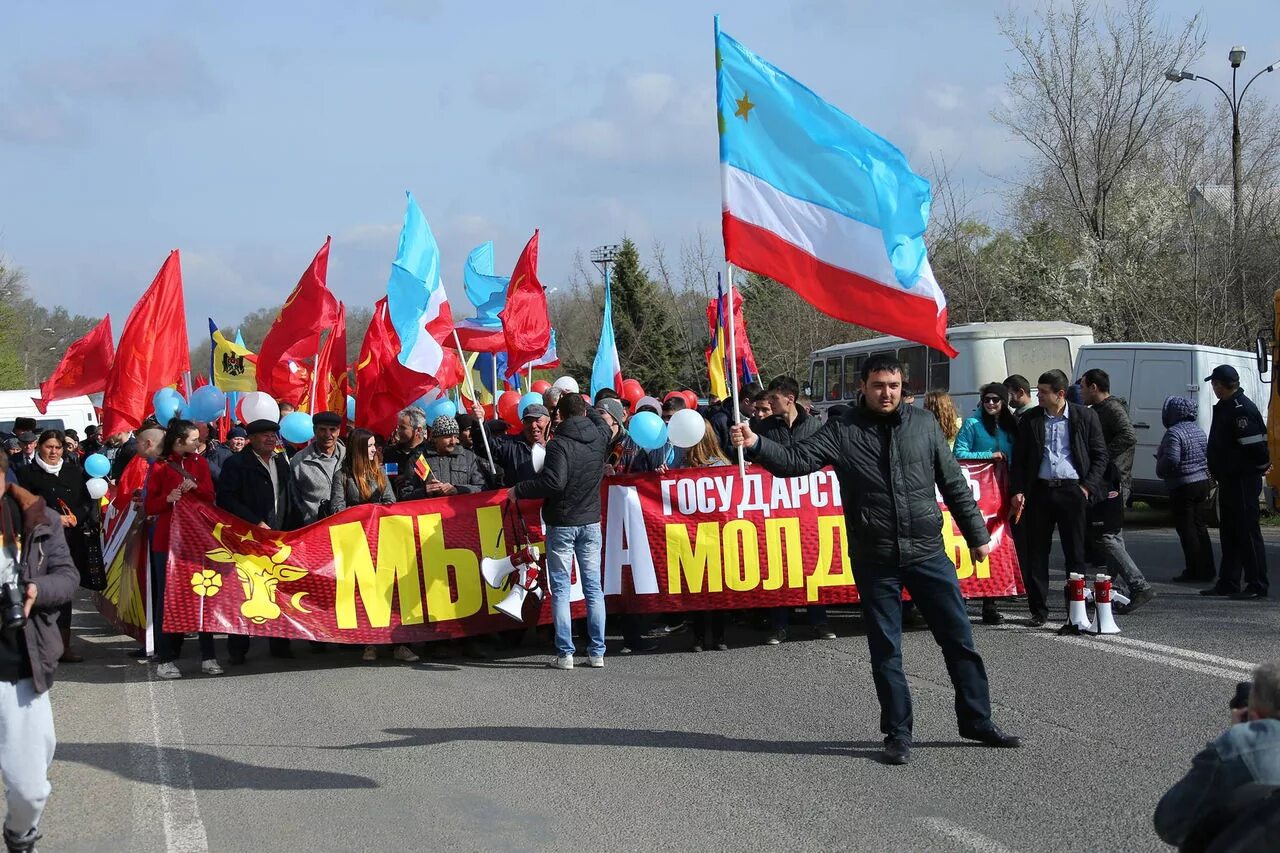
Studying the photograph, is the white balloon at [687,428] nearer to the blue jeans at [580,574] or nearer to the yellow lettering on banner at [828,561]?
the blue jeans at [580,574]

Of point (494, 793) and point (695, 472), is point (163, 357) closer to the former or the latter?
point (695, 472)

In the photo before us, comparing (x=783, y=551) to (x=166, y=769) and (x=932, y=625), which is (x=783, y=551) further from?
(x=166, y=769)

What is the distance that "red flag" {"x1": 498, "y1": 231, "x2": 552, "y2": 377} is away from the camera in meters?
13.2

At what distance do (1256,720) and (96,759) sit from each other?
5832mm

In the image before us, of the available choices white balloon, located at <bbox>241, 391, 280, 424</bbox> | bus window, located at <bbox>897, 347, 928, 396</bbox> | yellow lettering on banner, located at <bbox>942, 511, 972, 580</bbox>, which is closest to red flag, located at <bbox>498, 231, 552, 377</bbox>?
white balloon, located at <bbox>241, 391, 280, 424</bbox>

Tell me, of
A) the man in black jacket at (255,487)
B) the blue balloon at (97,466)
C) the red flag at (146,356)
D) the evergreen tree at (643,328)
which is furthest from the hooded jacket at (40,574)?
the evergreen tree at (643,328)

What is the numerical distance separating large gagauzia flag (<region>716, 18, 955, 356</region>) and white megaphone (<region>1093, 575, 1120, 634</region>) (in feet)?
8.17

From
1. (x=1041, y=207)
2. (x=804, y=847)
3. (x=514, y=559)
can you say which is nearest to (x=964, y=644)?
(x=804, y=847)

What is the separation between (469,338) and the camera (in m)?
17.6

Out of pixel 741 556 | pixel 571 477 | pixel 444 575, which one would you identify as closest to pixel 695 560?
pixel 741 556

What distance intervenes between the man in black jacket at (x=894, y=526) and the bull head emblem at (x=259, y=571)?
4.30m

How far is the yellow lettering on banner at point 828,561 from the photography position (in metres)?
9.73

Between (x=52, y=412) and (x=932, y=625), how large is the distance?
2487 centimetres

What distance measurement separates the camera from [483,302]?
60.4 ft
